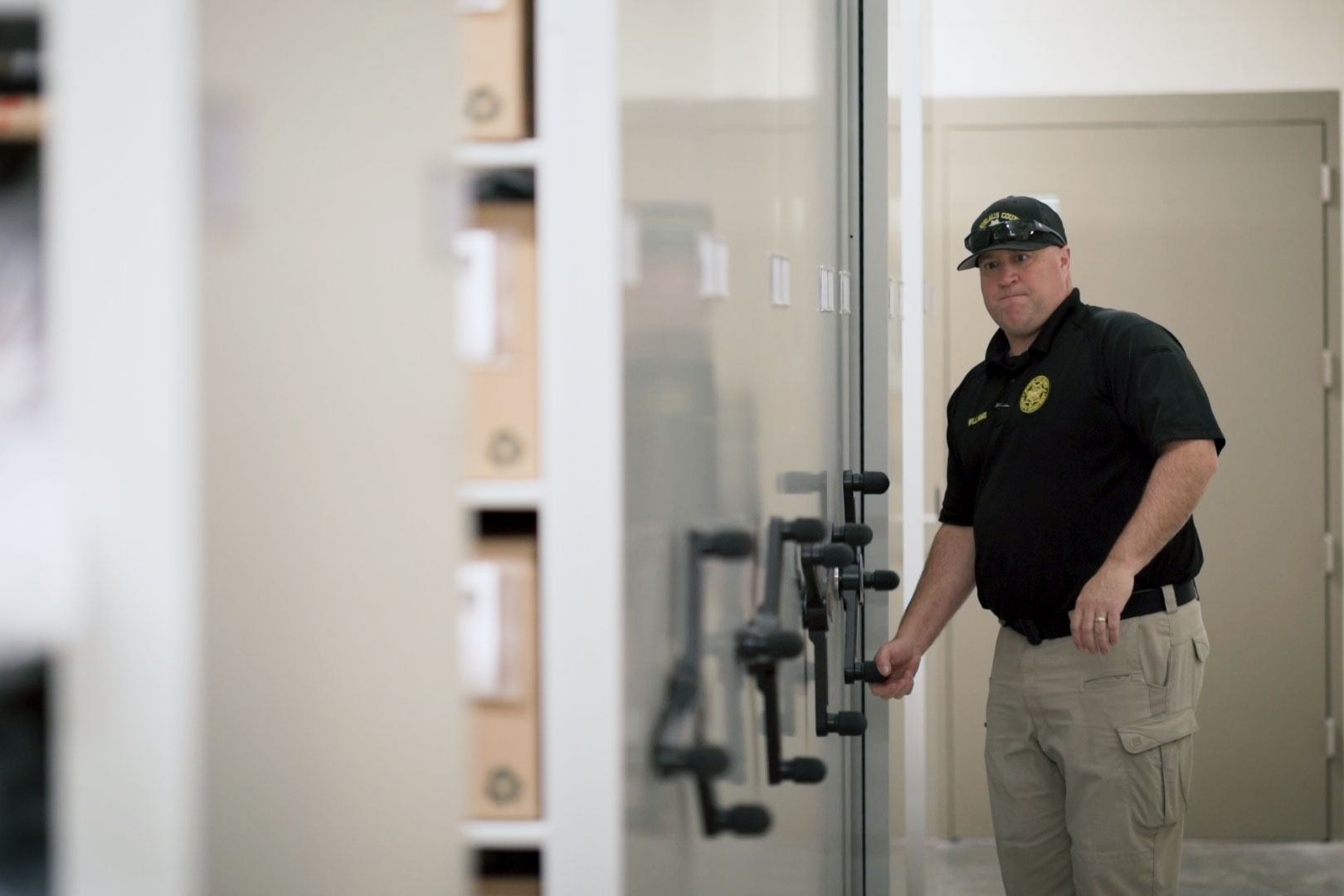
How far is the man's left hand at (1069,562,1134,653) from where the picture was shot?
219 cm

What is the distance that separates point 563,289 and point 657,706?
0.31m

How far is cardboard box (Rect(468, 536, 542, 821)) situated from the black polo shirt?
4.30ft

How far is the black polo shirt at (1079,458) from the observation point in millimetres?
2311

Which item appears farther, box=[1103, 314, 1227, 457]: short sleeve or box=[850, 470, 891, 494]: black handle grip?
box=[1103, 314, 1227, 457]: short sleeve

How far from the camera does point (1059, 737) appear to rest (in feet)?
7.79

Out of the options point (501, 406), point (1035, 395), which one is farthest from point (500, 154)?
point (1035, 395)

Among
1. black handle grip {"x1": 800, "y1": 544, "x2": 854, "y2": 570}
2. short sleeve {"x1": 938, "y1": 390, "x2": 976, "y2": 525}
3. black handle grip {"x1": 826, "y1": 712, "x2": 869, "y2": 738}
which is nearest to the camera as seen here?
black handle grip {"x1": 800, "y1": 544, "x2": 854, "y2": 570}

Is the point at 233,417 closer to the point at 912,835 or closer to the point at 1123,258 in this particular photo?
the point at 912,835

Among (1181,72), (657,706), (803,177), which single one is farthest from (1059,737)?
(1181,72)

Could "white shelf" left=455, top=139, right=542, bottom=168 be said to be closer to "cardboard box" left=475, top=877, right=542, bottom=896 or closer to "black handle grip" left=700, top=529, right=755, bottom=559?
"black handle grip" left=700, top=529, right=755, bottom=559

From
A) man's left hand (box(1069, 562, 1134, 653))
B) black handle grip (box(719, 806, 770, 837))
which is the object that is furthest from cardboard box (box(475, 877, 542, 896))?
man's left hand (box(1069, 562, 1134, 653))

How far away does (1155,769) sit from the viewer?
2.30 m

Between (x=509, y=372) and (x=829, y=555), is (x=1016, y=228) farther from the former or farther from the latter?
(x=509, y=372)

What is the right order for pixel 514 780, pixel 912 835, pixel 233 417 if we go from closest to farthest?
pixel 233 417 → pixel 514 780 → pixel 912 835
